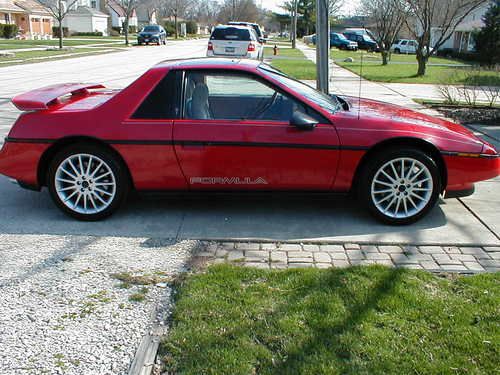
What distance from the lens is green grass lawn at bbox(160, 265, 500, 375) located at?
2.80 meters

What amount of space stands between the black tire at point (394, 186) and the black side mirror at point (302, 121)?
649mm

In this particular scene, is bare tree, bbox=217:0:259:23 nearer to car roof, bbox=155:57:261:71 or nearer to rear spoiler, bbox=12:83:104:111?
rear spoiler, bbox=12:83:104:111

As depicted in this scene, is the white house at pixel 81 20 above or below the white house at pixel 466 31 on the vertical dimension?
above

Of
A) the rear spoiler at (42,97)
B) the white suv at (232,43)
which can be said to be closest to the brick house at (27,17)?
the white suv at (232,43)

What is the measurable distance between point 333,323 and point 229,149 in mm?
2069

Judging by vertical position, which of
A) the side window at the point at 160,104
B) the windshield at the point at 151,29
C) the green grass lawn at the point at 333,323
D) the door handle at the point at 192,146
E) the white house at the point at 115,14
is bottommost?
the green grass lawn at the point at 333,323

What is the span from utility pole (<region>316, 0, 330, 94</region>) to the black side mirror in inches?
214

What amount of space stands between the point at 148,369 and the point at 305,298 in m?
1.17

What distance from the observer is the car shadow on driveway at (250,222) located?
466 cm

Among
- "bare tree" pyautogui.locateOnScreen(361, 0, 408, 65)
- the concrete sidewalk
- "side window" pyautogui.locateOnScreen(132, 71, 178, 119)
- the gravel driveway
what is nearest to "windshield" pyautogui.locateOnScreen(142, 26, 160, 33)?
"bare tree" pyautogui.locateOnScreen(361, 0, 408, 65)

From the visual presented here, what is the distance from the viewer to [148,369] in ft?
9.03

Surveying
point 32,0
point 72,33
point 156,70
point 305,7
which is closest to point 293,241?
point 156,70

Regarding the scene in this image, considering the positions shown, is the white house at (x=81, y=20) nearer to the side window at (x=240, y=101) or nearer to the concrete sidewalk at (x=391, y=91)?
the concrete sidewalk at (x=391, y=91)

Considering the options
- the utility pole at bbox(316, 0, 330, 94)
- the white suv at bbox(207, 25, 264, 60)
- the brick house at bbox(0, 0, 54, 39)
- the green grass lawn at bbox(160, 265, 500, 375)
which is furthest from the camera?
the brick house at bbox(0, 0, 54, 39)
